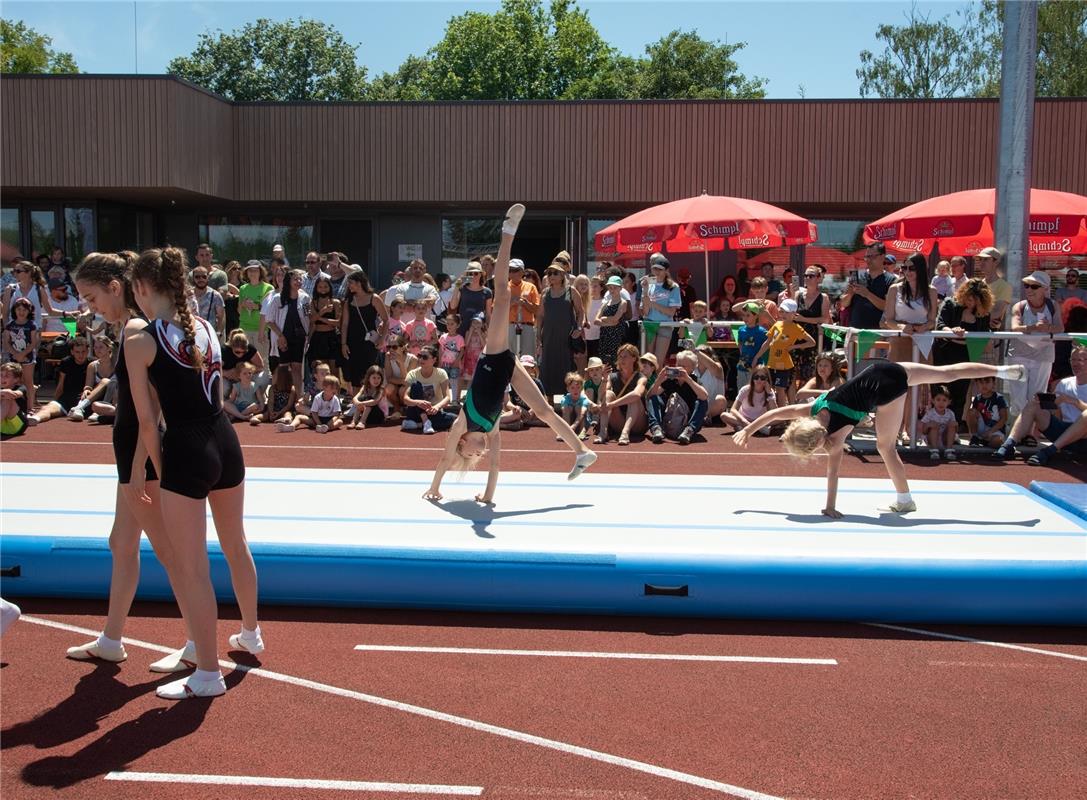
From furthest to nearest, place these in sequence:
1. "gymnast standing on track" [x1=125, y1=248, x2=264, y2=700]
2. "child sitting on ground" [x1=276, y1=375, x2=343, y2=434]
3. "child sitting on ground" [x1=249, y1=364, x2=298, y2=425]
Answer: "child sitting on ground" [x1=249, y1=364, x2=298, y2=425] < "child sitting on ground" [x1=276, y1=375, x2=343, y2=434] < "gymnast standing on track" [x1=125, y1=248, x2=264, y2=700]

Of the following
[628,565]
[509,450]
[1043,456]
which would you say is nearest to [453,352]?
[509,450]

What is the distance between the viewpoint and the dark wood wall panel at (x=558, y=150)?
18.9 meters

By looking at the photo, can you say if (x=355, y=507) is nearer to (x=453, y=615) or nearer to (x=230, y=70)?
(x=453, y=615)

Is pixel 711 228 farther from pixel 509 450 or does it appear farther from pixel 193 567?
pixel 193 567

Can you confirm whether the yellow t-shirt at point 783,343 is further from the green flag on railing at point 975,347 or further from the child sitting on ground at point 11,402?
the child sitting on ground at point 11,402

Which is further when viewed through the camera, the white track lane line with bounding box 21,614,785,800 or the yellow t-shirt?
the yellow t-shirt

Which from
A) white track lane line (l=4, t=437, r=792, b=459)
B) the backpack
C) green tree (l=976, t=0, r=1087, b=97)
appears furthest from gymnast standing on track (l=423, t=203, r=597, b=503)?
green tree (l=976, t=0, r=1087, b=97)

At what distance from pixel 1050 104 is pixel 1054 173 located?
130 cm

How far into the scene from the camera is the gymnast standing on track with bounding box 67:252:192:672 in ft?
14.9

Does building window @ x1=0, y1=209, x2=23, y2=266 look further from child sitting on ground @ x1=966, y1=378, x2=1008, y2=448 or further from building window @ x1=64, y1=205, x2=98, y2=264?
child sitting on ground @ x1=966, y1=378, x2=1008, y2=448

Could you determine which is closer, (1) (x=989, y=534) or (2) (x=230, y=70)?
(1) (x=989, y=534)

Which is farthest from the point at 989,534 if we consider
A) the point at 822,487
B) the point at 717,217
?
the point at 717,217

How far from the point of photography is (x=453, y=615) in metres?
5.99

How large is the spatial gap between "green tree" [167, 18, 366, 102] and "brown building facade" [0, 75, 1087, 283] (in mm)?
41425
